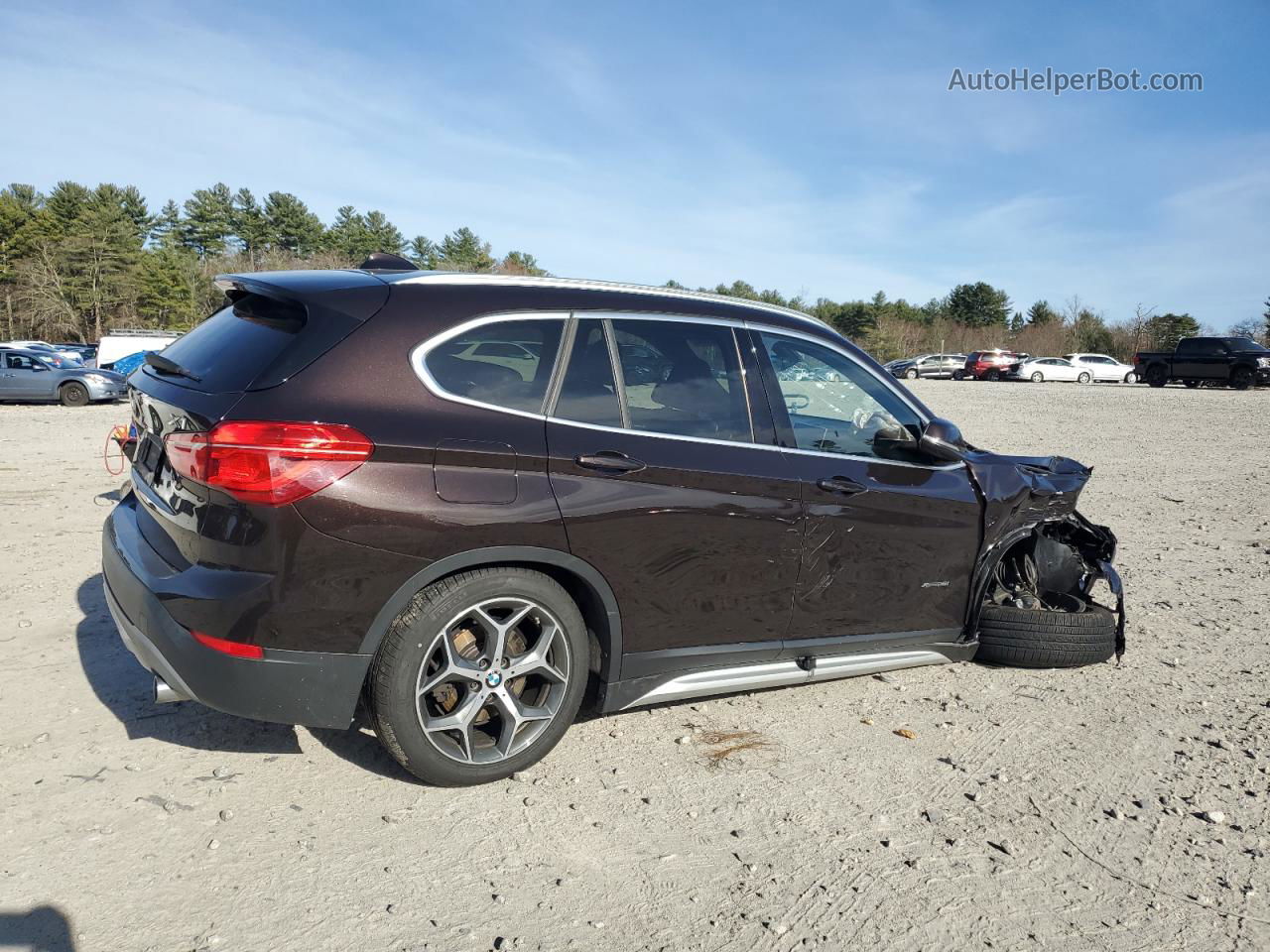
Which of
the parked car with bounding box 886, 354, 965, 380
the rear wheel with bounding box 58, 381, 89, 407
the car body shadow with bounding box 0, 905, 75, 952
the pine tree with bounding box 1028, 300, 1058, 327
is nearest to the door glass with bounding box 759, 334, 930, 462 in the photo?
the car body shadow with bounding box 0, 905, 75, 952

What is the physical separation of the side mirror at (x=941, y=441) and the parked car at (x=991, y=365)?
44.4m

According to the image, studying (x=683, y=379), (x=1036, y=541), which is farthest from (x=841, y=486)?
(x=1036, y=541)

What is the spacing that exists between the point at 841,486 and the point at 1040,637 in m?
1.63

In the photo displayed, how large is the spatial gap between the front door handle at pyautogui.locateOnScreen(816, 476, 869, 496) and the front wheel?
4.05 feet

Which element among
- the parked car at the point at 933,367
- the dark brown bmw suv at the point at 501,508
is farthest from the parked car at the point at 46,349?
the parked car at the point at 933,367

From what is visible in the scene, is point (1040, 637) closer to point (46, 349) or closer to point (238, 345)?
point (238, 345)

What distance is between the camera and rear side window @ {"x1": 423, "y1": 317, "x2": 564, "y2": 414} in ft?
10.2

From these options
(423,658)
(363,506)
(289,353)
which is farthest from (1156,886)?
(289,353)

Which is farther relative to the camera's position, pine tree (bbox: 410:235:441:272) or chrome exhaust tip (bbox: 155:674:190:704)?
pine tree (bbox: 410:235:441:272)

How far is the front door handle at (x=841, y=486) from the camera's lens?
3.79 meters

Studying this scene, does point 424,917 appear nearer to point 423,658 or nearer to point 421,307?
point 423,658

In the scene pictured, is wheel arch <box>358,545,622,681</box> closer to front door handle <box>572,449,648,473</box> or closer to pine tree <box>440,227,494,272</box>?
front door handle <box>572,449,648,473</box>

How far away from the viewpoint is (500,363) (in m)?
3.18

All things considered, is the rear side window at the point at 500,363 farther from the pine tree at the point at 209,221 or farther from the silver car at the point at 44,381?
the pine tree at the point at 209,221
